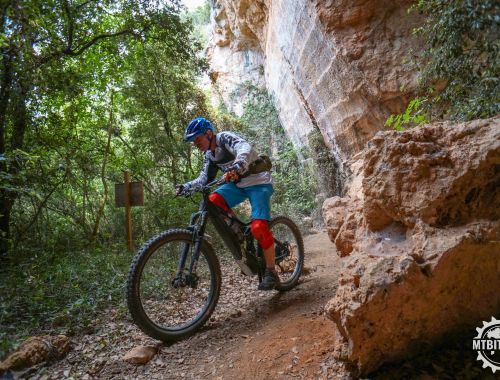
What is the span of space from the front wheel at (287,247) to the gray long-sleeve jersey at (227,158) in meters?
0.77

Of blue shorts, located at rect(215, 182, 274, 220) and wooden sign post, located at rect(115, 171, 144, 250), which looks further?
wooden sign post, located at rect(115, 171, 144, 250)

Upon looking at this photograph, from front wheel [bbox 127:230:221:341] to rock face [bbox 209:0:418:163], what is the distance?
506 cm

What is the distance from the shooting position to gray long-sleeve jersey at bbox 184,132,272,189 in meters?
3.51

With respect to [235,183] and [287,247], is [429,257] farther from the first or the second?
[287,247]

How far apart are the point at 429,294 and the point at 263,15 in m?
13.6

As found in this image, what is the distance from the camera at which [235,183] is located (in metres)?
3.70

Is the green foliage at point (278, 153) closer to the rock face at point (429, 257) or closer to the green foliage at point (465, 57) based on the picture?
the green foliage at point (465, 57)

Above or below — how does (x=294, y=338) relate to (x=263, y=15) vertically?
below

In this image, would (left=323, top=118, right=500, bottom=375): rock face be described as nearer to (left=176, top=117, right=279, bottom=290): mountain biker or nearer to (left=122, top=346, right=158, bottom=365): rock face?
(left=176, top=117, right=279, bottom=290): mountain biker

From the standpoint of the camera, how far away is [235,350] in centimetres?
269

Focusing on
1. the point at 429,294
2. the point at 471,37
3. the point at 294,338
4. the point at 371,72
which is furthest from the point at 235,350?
the point at 371,72

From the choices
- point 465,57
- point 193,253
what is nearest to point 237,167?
point 193,253

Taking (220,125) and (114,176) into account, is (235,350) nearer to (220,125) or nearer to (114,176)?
(114,176)

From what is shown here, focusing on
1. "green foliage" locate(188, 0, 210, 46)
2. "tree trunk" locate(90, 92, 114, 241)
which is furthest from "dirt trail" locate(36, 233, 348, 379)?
"green foliage" locate(188, 0, 210, 46)
